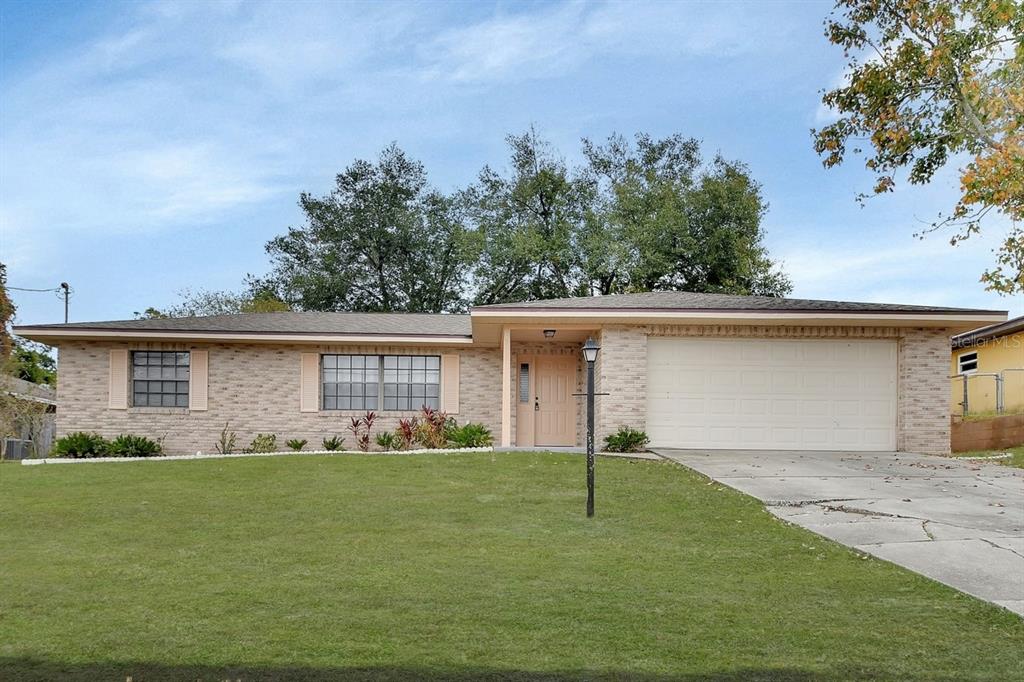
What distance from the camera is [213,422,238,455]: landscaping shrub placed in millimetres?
19188

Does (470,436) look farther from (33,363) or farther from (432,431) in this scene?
(33,363)

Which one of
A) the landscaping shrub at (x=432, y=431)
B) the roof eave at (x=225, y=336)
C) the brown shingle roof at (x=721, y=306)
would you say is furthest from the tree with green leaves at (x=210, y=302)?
the brown shingle roof at (x=721, y=306)

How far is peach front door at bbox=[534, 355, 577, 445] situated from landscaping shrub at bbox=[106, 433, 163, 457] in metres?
8.54

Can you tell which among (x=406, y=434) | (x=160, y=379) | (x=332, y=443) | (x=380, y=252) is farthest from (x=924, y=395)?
(x=380, y=252)

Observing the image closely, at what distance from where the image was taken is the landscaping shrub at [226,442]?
1919 cm

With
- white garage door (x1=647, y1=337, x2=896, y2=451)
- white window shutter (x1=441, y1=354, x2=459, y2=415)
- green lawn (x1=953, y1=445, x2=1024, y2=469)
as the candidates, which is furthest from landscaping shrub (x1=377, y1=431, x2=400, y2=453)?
green lawn (x1=953, y1=445, x2=1024, y2=469)

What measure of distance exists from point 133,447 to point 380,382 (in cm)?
549

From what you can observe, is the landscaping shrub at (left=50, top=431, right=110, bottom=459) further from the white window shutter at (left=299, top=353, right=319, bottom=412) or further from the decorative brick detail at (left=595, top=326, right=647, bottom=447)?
the decorative brick detail at (left=595, top=326, right=647, bottom=447)

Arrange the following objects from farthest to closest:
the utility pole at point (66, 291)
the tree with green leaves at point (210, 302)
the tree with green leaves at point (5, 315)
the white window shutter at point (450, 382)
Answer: the utility pole at point (66, 291), the tree with green leaves at point (210, 302), the tree with green leaves at point (5, 315), the white window shutter at point (450, 382)

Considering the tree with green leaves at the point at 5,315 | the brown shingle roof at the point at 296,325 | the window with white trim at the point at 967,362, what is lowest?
the window with white trim at the point at 967,362

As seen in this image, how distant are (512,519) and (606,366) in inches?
300

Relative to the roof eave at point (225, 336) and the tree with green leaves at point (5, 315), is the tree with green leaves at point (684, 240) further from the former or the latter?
the tree with green leaves at point (5, 315)

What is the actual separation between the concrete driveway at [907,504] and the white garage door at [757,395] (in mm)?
750

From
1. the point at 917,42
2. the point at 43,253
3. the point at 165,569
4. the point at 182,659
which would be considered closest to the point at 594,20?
the point at 917,42
